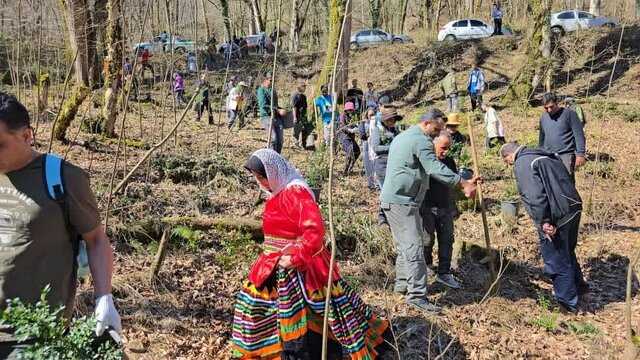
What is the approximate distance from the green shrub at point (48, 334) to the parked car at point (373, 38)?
93.0 feet

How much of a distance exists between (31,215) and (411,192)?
129 inches

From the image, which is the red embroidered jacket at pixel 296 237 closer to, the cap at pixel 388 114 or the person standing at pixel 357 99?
the cap at pixel 388 114

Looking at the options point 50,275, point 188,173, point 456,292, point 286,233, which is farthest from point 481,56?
point 50,275

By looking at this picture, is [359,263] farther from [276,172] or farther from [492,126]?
[492,126]

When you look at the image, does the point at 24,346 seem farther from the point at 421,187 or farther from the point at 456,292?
the point at 456,292

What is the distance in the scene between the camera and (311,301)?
3633 millimetres

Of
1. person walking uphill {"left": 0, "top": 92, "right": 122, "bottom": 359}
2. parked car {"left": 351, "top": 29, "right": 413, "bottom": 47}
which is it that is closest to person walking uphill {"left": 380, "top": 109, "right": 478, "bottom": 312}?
person walking uphill {"left": 0, "top": 92, "right": 122, "bottom": 359}

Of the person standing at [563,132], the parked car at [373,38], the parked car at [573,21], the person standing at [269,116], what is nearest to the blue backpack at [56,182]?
the person standing at [563,132]

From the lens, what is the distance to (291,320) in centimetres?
362

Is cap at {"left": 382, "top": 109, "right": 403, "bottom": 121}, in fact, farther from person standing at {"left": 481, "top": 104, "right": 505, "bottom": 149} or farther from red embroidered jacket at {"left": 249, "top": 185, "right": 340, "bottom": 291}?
person standing at {"left": 481, "top": 104, "right": 505, "bottom": 149}

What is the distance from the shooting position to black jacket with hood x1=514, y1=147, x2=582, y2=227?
5203 mm

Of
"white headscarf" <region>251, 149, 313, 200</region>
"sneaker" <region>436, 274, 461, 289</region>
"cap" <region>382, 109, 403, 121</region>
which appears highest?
"cap" <region>382, 109, 403, 121</region>

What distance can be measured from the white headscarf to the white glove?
1427 mm

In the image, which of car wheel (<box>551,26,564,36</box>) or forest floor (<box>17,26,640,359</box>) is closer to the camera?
forest floor (<box>17,26,640,359</box>)
